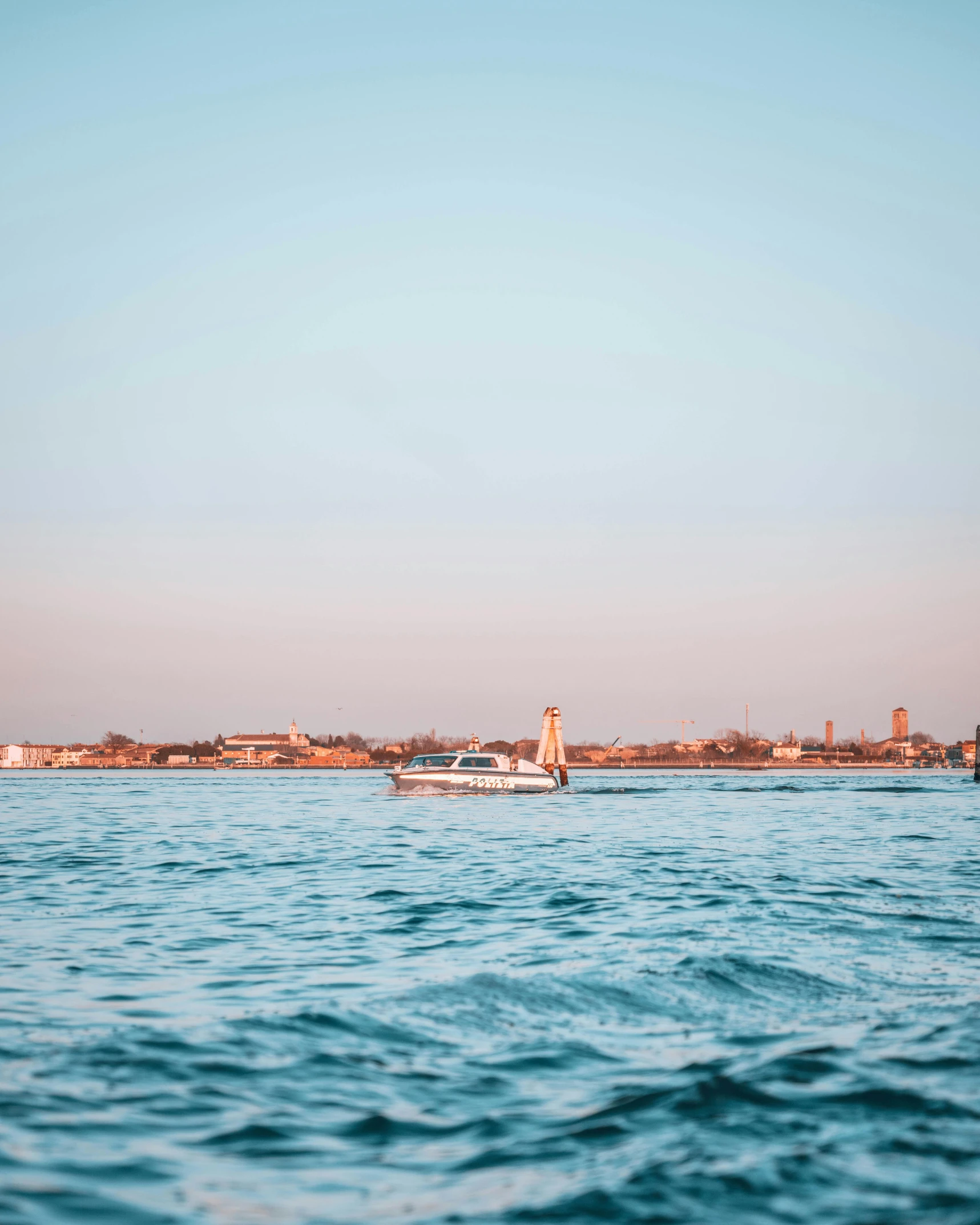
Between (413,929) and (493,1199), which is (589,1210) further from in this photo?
(413,929)

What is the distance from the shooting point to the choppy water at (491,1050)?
15.9ft

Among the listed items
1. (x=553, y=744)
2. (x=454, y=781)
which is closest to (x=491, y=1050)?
(x=454, y=781)

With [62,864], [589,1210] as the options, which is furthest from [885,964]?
[62,864]

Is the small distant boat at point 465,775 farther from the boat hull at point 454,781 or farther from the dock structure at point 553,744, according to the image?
the dock structure at point 553,744

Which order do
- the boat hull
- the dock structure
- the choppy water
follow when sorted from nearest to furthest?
the choppy water → the boat hull → the dock structure

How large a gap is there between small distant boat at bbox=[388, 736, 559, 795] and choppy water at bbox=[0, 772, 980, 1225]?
122 ft

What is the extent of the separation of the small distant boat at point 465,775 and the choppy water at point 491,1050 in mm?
37168

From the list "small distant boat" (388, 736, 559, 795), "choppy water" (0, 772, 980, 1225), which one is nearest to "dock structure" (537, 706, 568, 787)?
"small distant boat" (388, 736, 559, 795)

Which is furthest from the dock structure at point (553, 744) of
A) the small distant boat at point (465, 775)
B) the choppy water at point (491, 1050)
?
the choppy water at point (491, 1050)

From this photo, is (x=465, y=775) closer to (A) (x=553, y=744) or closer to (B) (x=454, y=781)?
(B) (x=454, y=781)

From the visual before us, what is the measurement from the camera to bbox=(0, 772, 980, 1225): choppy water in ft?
15.9

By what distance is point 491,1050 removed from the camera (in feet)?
24.2

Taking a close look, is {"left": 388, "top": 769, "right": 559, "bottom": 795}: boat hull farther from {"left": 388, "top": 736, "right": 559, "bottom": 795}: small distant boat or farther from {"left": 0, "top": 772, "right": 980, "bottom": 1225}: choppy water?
{"left": 0, "top": 772, "right": 980, "bottom": 1225}: choppy water

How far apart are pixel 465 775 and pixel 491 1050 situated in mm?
48846
